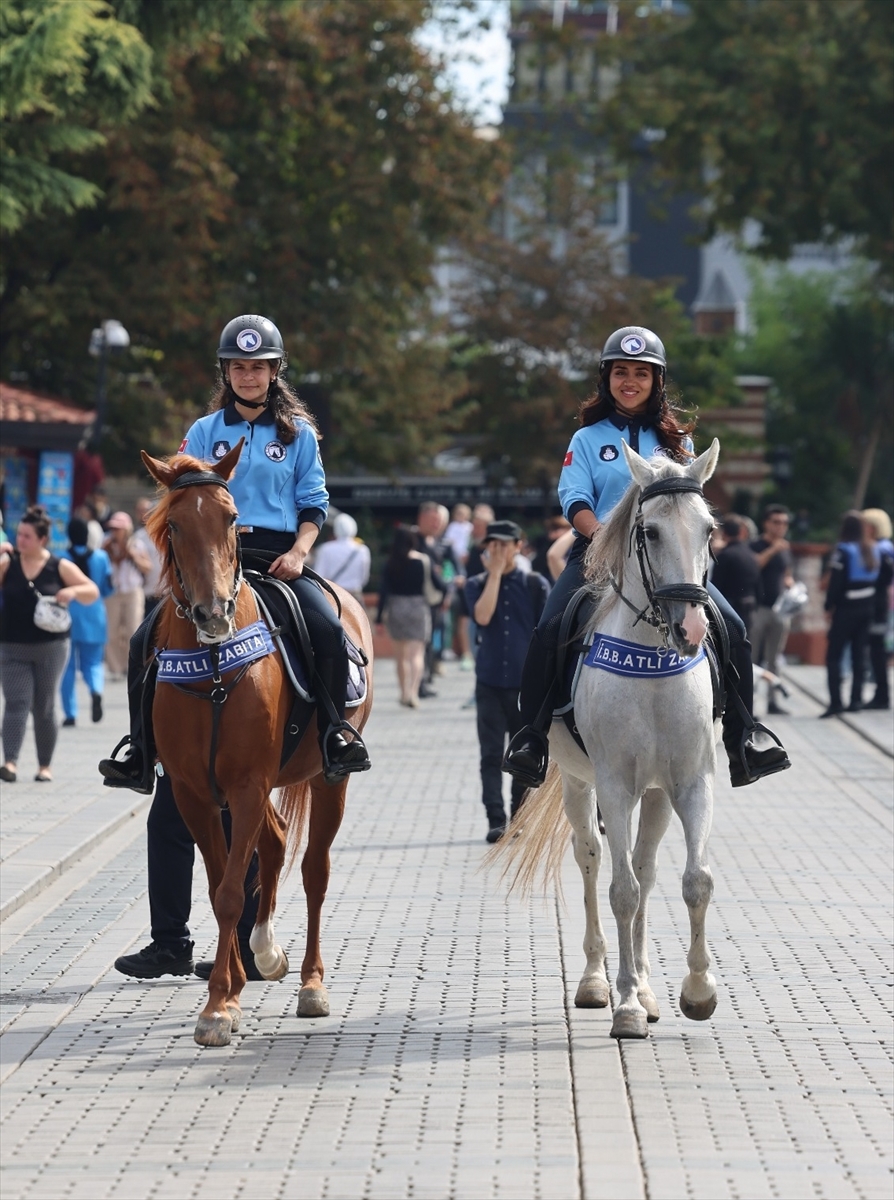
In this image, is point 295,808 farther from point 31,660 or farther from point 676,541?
point 31,660

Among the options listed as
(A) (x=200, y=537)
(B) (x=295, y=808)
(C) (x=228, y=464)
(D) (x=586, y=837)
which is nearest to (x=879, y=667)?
(D) (x=586, y=837)

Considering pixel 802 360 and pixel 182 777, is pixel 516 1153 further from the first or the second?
pixel 802 360

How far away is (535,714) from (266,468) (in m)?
1.45

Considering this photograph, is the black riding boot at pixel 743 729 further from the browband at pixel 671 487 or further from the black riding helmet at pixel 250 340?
the black riding helmet at pixel 250 340

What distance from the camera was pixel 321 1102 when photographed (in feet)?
21.3

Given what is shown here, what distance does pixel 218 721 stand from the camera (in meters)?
7.50

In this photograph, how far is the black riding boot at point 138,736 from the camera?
7.94 meters

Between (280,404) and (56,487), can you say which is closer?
(280,404)

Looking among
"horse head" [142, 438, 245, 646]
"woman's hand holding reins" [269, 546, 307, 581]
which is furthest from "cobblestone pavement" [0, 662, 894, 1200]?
"woman's hand holding reins" [269, 546, 307, 581]

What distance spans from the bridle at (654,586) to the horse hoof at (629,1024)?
51.7 inches

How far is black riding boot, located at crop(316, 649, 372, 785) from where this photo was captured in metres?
7.95

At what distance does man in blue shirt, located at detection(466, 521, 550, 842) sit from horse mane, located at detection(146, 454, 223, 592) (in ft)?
20.1

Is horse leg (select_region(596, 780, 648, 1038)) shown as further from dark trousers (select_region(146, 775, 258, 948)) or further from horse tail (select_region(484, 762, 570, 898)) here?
dark trousers (select_region(146, 775, 258, 948))

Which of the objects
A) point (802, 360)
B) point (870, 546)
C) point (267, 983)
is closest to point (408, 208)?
point (870, 546)
